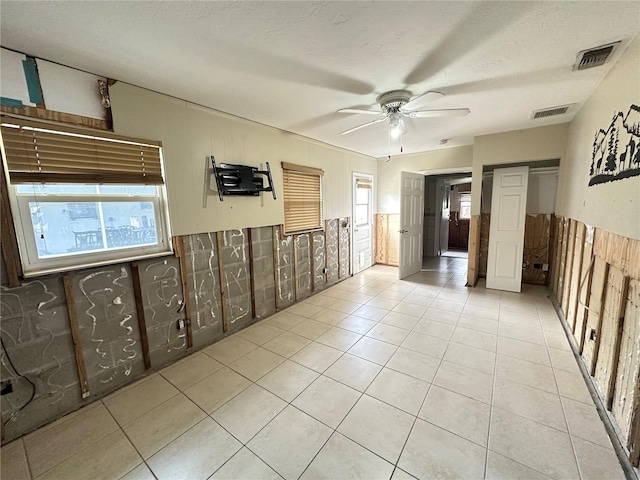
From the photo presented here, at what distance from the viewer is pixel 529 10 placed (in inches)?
53.4

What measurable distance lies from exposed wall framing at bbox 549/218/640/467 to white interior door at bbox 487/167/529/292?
1.13 metres

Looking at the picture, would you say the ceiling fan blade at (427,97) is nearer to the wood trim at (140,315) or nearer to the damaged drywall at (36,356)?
the wood trim at (140,315)

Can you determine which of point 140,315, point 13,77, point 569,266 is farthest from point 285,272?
point 569,266

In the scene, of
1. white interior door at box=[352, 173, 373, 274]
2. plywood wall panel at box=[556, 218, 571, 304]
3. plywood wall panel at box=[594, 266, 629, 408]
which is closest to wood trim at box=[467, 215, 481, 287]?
plywood wall panel at box=[556, 218, 571, 304]

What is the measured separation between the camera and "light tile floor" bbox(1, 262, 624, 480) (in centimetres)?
144

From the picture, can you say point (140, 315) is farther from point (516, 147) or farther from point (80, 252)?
point (516, 147)

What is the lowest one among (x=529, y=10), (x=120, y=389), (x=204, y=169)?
(x=120, y=389)

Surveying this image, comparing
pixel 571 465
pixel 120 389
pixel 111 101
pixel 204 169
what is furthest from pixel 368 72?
pixel 120 389

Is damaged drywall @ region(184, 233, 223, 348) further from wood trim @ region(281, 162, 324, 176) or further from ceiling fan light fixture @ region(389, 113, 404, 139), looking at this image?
ceiling fan light fixture @ region(389, 113, 404, 139)

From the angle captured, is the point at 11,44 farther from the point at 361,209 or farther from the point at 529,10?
the point at 361,209

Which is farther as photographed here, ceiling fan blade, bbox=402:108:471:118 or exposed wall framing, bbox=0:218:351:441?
ceiling fan blade, bbox=402:108:471:118

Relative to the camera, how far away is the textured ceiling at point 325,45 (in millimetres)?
1333

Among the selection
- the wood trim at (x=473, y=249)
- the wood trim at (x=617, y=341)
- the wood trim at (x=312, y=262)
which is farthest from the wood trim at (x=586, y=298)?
the wood trim at (x=312, y=262)

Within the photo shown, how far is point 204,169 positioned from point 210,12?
1.51m
